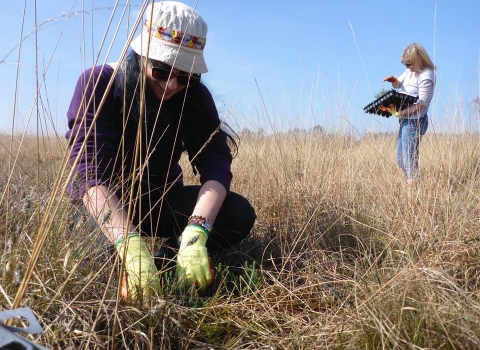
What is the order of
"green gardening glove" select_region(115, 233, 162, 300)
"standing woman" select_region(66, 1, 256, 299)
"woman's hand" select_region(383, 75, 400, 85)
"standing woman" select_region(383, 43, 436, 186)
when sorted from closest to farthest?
"green gardening glove" select_region(115, 233, 162, 300) → "standing woman" select_region(66, 1, 256, 299) → "standing woman" select_region(383, 43, 436, 186) → "woman's hand" select_region(383, 75, 400, 85)

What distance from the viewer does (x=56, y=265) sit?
3.79 ft

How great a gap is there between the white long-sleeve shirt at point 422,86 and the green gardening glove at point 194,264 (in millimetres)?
2403

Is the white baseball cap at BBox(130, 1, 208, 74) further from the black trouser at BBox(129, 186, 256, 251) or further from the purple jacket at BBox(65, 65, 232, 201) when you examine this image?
the black trouser at BBox(129, 186, 256, 251)

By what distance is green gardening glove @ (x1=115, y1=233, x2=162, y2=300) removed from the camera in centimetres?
116

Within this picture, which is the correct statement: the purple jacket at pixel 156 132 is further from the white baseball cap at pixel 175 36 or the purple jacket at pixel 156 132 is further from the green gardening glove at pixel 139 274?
the green gardening glove at pixel 139 274

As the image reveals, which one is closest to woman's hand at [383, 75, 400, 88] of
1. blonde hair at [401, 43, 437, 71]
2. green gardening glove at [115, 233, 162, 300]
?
blonde hair at [401, 43, 437, 71]

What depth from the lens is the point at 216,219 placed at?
1810 mm

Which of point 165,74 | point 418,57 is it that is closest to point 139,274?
point 165,74

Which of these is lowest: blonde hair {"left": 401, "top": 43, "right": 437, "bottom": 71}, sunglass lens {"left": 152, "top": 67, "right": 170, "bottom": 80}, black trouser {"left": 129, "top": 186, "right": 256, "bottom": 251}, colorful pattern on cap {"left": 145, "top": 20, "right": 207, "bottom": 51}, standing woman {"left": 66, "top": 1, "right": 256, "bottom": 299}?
black trouser {"left": 129, "top": 186, "right": 256, "bottom": 251}

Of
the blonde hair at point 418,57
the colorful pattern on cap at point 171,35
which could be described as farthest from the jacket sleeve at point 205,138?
the blonde hair at point 418,57

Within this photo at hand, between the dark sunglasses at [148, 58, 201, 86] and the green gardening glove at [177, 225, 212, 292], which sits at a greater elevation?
the dark sunglasses at [148, 58, 201, 86]

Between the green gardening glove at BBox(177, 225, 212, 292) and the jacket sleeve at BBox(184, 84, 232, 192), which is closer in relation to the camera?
the green gardening glove at BBox(177, 225, 212, 292)

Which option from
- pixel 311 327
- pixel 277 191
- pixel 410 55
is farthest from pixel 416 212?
pixel 410 55

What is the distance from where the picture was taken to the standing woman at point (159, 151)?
1314 mm
